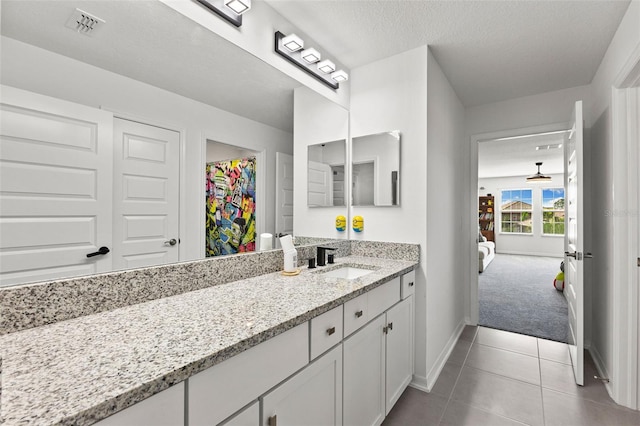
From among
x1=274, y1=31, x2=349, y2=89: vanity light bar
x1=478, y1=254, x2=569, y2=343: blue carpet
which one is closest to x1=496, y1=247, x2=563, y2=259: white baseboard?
x1=478, y1=254, x2=569, y2=343: blue carpet

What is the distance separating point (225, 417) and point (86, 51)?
3.94 ft

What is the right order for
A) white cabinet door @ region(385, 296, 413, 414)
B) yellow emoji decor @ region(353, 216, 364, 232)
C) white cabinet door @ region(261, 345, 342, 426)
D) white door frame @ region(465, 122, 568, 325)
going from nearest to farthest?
white cabinet door @ region(261, 345, 342, 426) → white cabinet door @ region(385, 296, 413, 414) → yellow emoji decor @ region(353, 216, 364, 232) → white door frame @ region(465, 122, 568, 325)

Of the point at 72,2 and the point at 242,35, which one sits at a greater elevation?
the point at 242,35

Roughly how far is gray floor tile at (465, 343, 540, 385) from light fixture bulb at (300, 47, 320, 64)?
2603 millimetres

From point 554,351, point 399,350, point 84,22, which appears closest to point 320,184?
point 399,350

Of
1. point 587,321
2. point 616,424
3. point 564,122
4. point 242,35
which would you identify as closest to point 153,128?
point 242,35

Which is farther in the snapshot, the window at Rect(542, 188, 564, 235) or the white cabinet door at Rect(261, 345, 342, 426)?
the window at Rect(542, 188, 564, 235)

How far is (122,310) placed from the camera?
108 centimetres

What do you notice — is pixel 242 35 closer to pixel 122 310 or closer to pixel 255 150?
pixel 255 150

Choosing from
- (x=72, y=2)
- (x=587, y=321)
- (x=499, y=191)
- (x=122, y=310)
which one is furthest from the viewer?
(x=499, y=191)

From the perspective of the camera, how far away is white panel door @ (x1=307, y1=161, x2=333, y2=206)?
2150 millimetres

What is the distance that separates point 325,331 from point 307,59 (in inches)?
66.9

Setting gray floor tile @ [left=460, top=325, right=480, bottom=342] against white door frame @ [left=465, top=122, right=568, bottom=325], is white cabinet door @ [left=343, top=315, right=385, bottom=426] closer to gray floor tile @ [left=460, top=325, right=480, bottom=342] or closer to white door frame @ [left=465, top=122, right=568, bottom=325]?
gray floor tile @ [left=460, top=325, right=480, bottom=342]

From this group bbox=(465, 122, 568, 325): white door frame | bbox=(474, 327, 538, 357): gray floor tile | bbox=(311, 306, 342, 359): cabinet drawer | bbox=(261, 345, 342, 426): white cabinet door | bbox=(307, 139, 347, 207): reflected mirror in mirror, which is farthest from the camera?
bbox=(465, 122, 568, 325): white door frame
